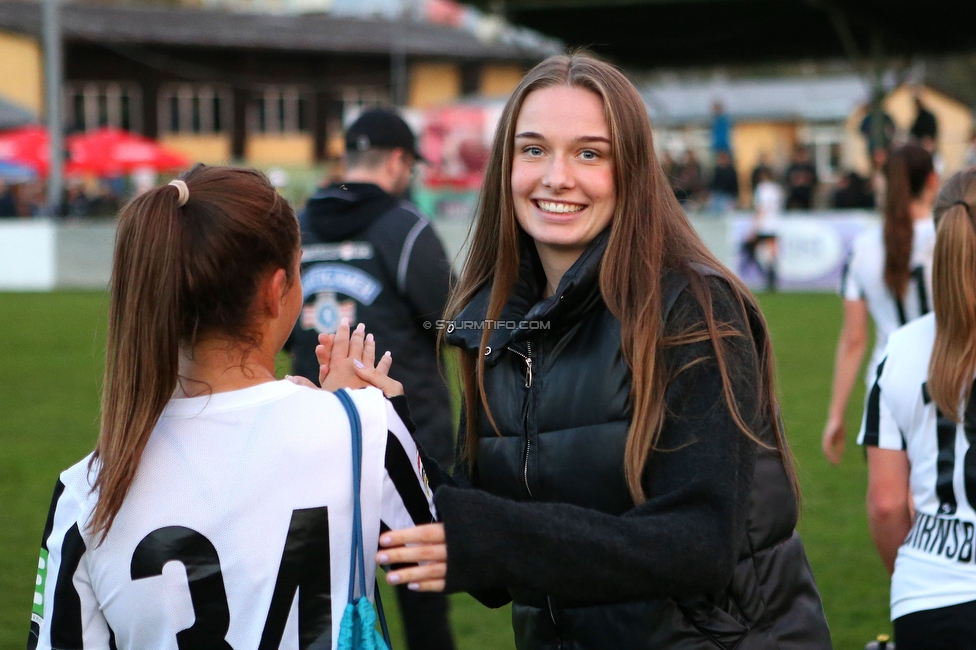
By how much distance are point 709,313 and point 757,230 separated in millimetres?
17772

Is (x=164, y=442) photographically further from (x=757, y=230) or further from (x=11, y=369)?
(x=757, y=230)

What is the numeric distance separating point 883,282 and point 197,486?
3485 mm

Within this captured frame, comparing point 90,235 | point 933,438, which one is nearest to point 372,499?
point 933,438

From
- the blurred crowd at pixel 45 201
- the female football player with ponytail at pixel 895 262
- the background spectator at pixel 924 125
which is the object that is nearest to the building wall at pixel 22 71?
the blurred crowd at pixel 45 201

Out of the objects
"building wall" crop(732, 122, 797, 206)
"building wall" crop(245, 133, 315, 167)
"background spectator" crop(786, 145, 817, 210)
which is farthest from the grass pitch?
"building wall" crop(245, 133, 315, 167)

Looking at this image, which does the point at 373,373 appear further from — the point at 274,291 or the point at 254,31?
the point at 254,31

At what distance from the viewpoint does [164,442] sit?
1.95 meters

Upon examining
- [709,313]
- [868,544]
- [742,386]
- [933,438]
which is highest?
[709,313]

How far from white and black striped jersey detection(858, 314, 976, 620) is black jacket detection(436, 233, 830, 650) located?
648 mm

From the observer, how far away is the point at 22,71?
40.4 m

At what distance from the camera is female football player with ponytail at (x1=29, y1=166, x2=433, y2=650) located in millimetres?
1920

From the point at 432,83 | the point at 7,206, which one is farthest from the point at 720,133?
the point at 432,83

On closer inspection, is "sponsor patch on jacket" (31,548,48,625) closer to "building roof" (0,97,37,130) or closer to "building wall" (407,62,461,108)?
"building roof" (0,97,37,130)

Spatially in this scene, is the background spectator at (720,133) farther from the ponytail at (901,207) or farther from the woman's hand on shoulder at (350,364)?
the woman's hand on shoulder at (350,364)
